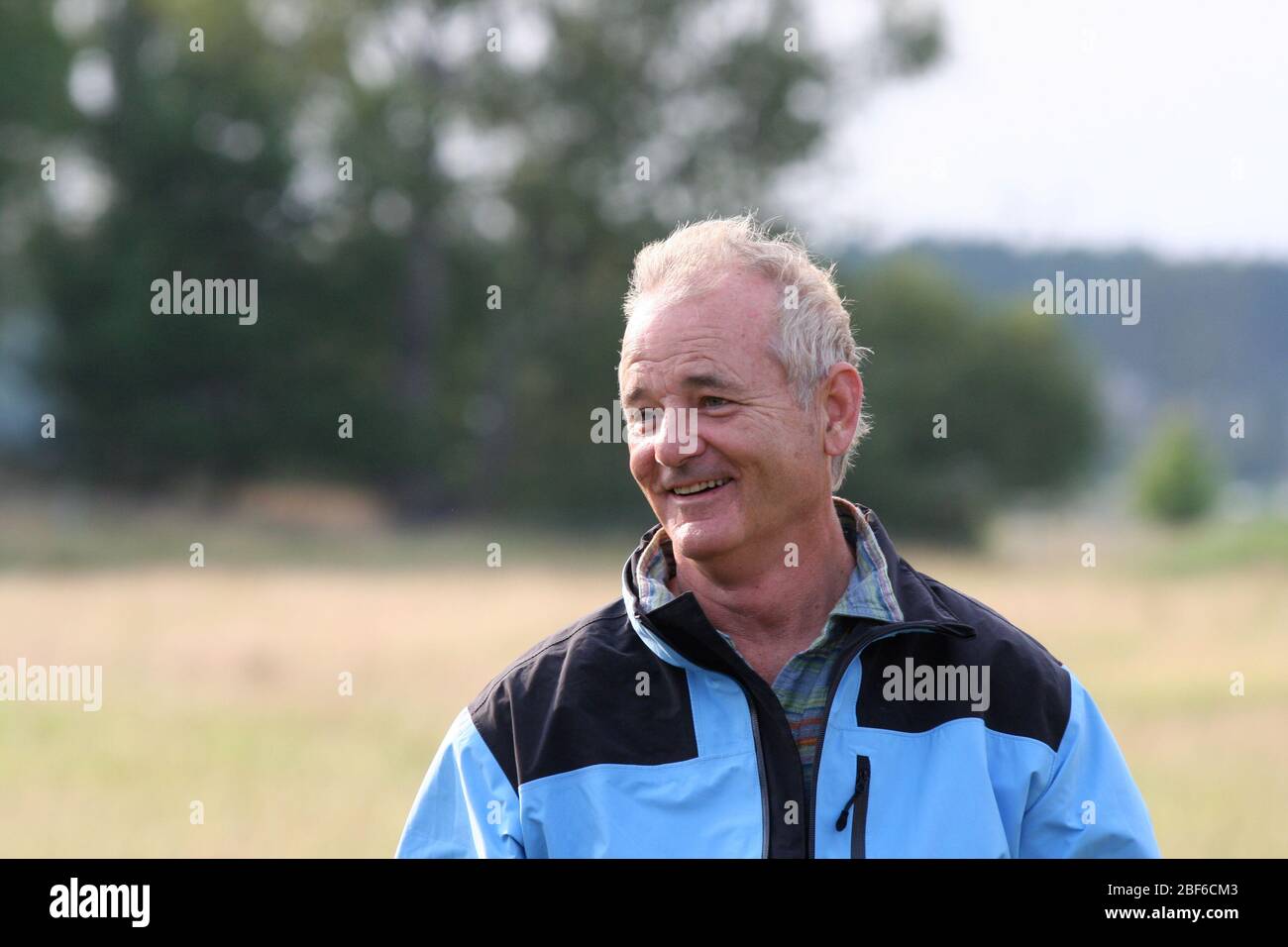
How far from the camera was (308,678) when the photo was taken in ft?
45.3

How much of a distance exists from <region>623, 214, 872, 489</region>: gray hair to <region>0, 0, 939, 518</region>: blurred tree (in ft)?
94.0

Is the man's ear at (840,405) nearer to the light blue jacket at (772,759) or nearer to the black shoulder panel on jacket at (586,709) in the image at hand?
the light blue jacket at (772,759)

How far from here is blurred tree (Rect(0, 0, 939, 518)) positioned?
3100 centimetres

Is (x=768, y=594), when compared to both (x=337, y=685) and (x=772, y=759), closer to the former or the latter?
(x=772, y=759)

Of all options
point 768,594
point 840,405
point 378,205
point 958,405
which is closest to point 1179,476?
point 958,405

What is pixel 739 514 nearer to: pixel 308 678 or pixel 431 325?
pixel 308 678

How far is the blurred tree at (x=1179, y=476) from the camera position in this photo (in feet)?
237

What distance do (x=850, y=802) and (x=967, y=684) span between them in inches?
12.5

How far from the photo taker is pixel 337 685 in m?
13.4

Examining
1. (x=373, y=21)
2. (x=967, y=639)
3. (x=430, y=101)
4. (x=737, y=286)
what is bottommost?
(x=967, y=639)

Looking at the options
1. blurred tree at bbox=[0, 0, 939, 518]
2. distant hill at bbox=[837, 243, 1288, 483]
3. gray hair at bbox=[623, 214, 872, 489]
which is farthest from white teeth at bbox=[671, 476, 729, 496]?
distant hill at bbox=[837, 243, 1288, 483]

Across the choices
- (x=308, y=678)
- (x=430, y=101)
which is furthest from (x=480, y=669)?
(x=430, y=101)

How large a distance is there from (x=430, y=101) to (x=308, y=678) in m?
21.9

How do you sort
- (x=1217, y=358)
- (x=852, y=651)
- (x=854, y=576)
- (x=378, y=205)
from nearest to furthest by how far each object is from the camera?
(x=852, y=651) < (x=854, y=576) < (x=378, y=205) < (x=1217, y=358)
